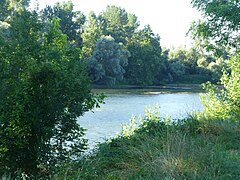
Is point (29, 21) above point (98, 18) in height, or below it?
below

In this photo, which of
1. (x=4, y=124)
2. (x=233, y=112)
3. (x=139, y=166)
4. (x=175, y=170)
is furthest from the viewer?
(x=233, y=112)

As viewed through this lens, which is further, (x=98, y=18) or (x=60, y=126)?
(x=98, y=18)

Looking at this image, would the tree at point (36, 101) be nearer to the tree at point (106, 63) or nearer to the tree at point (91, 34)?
the tree at point (106, 63)

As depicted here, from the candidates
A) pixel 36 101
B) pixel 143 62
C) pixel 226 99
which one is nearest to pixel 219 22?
pixel 226 99

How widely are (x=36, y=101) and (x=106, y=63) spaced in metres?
39.1

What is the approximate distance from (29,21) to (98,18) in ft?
185

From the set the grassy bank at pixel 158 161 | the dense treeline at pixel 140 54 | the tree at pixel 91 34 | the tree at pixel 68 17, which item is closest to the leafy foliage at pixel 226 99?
the grassy bank at pixel 158 161

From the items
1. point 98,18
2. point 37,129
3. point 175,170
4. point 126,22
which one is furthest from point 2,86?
point 126,22

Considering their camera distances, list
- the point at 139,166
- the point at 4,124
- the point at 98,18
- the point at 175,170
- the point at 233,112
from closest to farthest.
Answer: the point at 175,170 < the point at 139,166 < the point at 4,124 < the point at 233,112 < the point at 98,18

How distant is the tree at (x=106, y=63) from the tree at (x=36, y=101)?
118 feet

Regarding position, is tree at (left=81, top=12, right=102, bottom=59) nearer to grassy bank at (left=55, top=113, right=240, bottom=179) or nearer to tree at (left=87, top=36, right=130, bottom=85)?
tree at (left=87, top=36, right=130, bottom=85)

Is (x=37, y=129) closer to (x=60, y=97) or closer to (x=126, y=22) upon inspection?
(x=60, y=97)

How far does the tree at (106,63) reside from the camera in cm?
4293

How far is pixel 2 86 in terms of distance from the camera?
19.6 ft
